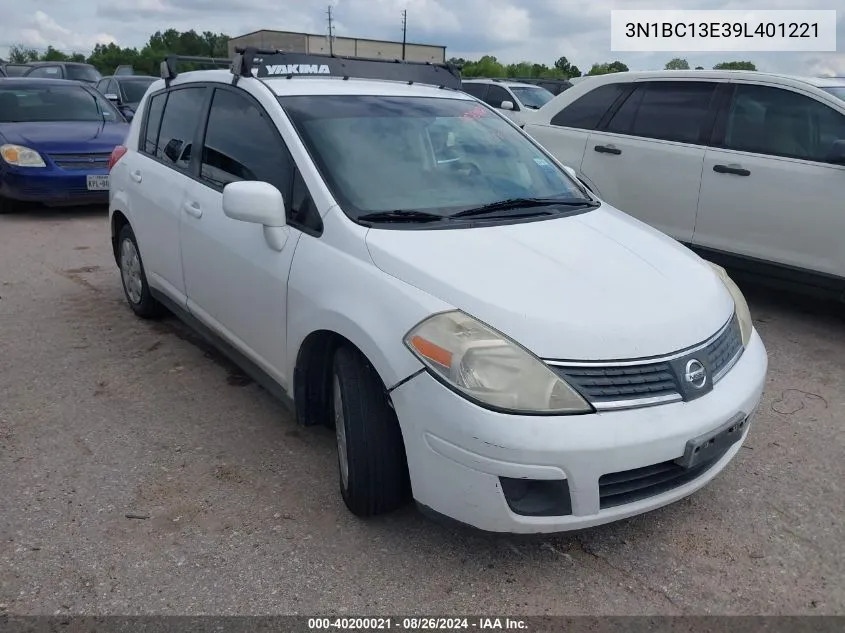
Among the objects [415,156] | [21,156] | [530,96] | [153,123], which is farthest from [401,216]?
[530,96]

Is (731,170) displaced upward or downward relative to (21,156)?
downward

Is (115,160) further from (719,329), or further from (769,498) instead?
(769,498)

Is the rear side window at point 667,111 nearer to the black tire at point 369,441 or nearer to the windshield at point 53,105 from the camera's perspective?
the black tire at point 369,441

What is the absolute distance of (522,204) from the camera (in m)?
3.38

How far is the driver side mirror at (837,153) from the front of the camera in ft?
15.5

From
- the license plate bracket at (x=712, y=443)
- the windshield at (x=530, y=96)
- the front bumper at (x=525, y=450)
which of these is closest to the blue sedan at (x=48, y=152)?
the front bumper at (x=525, y=450)

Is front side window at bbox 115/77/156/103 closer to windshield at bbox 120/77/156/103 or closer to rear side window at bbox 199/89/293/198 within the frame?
windshield at bbox 120/77/156/103

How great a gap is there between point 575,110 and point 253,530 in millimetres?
4847

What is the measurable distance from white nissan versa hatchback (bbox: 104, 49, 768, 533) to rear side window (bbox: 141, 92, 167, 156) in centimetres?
57

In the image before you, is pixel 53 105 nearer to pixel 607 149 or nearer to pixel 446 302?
pixel 607 149

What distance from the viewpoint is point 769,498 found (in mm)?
3082

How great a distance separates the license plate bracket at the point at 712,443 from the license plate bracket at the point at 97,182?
7681mm

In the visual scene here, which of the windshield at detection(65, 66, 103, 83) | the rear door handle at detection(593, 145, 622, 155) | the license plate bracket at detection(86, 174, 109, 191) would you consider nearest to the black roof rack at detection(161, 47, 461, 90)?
the rear door handle at detection(593, 145, 622, 155)

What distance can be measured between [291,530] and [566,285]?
1.35 metres
